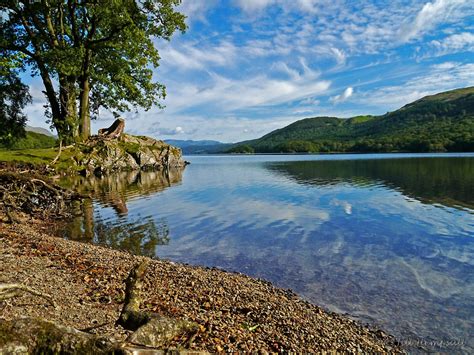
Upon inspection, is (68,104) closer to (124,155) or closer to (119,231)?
(119,231)

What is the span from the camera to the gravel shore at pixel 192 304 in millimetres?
8992

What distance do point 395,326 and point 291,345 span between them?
5021 millimetres

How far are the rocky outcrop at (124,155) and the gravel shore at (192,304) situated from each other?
50.9m

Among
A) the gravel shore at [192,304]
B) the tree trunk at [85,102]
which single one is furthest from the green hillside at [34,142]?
the gravel shore at [192,304]

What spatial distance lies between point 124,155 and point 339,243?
260 ft

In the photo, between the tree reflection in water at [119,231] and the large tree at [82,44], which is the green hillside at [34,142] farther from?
the tree reflection in water at [119,231]

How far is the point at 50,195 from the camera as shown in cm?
3017

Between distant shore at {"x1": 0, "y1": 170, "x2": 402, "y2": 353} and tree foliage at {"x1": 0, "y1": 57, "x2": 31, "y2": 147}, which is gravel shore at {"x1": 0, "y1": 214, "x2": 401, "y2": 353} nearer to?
distant shore at {"x1": 0, "y1": 170, "x2": 402, "y2": 353}

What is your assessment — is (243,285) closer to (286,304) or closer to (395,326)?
(286,304)

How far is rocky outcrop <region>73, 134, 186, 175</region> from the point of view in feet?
237

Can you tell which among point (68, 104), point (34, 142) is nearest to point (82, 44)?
point (68, 104)

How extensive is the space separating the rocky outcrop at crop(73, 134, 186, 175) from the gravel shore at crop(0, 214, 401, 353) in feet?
167

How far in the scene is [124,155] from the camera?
90812 millimetres

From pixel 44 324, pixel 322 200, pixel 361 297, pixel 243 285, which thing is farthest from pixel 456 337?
pixel 322 200
